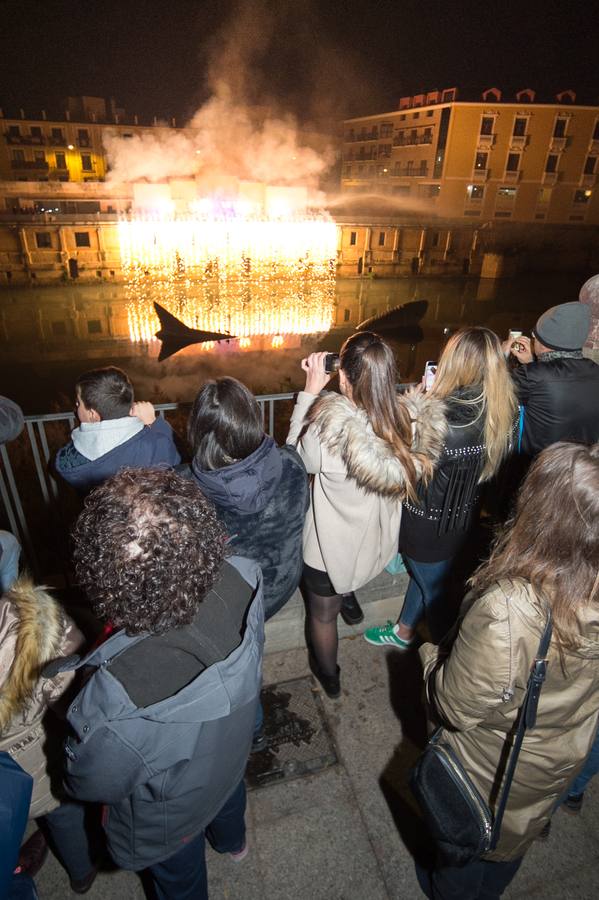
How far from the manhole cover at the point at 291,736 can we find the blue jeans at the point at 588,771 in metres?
1.28

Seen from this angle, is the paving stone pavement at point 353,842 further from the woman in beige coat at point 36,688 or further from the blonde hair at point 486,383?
the blonde hair at point 486,383

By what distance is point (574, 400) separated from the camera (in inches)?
117

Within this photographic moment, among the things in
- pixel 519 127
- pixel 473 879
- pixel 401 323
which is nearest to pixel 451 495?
pixel 473 879

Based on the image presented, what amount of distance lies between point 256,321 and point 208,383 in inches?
1625

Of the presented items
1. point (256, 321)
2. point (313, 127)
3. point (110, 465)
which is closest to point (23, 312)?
point (256, 321)

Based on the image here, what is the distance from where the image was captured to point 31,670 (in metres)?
1.51

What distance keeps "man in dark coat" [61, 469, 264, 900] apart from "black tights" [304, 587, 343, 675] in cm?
133

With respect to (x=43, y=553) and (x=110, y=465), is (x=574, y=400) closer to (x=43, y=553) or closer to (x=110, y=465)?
(x=110, y=465)

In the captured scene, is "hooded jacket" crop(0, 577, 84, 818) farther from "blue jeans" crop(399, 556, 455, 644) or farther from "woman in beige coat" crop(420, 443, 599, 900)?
"blue jeans" crop(399, 556, 455, 644)

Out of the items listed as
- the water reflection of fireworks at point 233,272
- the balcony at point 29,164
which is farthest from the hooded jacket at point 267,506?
the balcony at point 29,164

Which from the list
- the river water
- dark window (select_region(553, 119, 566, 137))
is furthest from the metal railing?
dark window (select_region(553, 119, 566, 137))

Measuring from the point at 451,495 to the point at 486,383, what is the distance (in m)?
0.65

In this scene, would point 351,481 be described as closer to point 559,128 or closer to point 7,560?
point 7,560

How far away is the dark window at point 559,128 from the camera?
2004 inches
